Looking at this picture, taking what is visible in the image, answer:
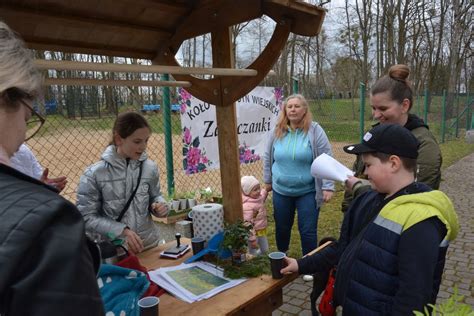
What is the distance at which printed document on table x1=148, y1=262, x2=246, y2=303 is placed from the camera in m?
1.83

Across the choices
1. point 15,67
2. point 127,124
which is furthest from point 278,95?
point 15,67

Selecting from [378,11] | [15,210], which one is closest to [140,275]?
[15,210]

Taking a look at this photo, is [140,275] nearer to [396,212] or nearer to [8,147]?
[8,147]

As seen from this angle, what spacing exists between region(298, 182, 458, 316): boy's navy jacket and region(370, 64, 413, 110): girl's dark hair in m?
0.82

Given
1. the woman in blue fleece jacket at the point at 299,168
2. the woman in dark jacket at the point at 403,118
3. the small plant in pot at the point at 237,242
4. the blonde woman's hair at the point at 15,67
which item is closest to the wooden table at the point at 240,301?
the small plant in pot at the point at 237,242

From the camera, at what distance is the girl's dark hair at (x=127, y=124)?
242cm

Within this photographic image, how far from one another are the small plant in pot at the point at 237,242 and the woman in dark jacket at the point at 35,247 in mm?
1303

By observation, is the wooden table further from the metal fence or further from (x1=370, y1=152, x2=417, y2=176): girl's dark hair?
the metal fence

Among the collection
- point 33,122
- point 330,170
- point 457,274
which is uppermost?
point 33,122

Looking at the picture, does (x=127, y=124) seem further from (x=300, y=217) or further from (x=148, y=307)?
(x=300, y=217)

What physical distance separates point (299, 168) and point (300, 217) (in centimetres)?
47

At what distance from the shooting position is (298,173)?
3535 mm

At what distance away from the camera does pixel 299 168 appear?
11.6ft

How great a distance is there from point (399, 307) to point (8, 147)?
1515 mm
